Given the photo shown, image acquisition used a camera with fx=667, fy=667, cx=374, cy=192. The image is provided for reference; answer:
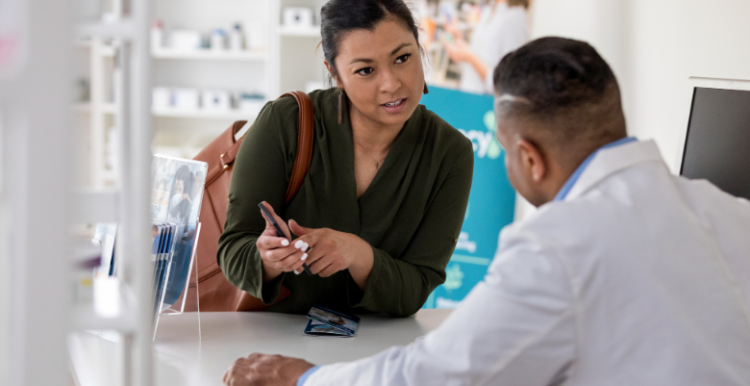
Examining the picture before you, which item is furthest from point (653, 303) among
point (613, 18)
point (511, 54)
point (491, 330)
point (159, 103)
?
point (159, 103)

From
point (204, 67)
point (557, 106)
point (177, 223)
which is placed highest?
point (557, 106)

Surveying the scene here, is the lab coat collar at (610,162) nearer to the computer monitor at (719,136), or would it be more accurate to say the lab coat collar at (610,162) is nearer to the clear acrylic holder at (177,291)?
the computer monitor at (719,136)

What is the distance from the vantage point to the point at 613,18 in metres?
2.99

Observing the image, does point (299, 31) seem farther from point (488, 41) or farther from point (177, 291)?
point (177, 291)

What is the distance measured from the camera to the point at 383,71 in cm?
157

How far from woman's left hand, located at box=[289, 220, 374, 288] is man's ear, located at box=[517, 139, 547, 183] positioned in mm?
521

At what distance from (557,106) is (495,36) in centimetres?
291

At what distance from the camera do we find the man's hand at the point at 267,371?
113 centimetres

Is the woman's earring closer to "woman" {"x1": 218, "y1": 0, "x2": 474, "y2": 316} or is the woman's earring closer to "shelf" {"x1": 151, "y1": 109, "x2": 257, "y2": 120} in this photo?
"woman" {"x1": 218, "y1": 0, "x2": 474, "y2": 316}

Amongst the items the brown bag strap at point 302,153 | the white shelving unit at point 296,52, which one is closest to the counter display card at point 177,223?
the brown bag strap at point 302,153

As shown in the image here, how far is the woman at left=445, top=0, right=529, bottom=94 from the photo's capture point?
12.1ft

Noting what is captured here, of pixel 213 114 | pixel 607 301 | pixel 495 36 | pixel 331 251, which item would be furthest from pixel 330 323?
pixel 213 114

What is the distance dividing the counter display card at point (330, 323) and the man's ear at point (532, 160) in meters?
0.63

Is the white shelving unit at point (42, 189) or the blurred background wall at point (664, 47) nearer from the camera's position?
the white shelving unit at point (42, 189)
